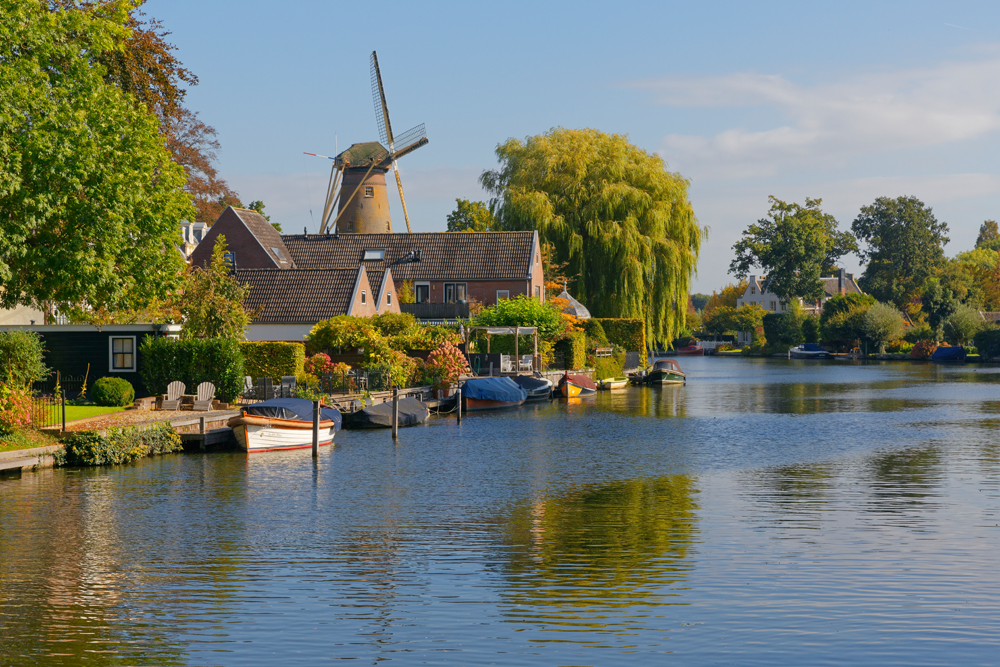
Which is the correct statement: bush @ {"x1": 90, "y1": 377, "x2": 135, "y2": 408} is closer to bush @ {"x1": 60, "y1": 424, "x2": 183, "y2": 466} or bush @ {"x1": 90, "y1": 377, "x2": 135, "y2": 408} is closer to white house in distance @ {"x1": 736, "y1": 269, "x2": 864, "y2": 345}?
bush @ {"x1": 60, "y1": 424, "x2": 183, "y2": 466}

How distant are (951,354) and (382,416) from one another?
94102 millimetres

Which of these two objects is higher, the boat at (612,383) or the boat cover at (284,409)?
the boat cover at (284,409)

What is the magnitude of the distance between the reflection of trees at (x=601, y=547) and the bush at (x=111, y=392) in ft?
64.7

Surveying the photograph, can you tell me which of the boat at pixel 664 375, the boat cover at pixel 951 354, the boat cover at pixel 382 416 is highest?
the boat cover at pixel 951 354

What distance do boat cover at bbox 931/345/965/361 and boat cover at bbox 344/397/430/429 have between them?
9119cm

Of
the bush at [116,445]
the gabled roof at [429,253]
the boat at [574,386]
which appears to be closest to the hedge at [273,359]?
the bush at [116,445]

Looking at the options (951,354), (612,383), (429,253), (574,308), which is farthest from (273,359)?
(951,354)

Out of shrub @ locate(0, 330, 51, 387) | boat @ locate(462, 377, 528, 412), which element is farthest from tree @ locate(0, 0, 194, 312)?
boat @ locate(462, 377, 528, 412)

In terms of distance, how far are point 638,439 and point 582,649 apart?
26.8m

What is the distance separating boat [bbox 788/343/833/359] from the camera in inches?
5182

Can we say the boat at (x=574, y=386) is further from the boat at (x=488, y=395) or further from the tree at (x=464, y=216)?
the tree at (x=464, y=216)

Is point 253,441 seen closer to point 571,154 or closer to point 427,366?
point 427,366

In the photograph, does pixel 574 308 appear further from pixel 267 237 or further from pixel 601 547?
pixel 601 547

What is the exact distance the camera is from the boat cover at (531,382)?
189 ft
